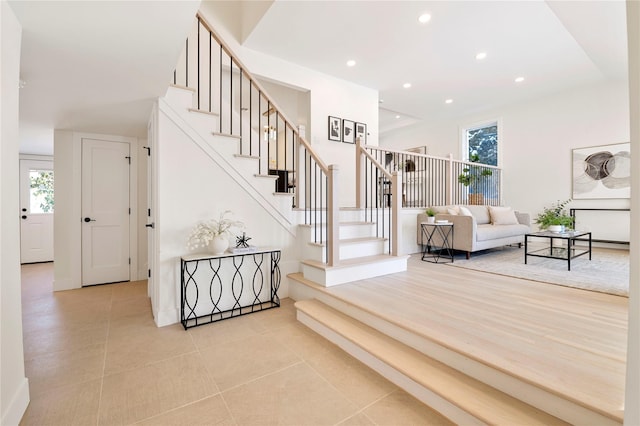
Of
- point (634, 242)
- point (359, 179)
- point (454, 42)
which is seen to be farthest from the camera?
point (359, 179)

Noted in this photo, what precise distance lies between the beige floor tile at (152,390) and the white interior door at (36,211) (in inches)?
247

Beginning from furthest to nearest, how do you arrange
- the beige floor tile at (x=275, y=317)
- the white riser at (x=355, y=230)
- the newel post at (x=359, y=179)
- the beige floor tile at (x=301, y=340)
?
the newel post at (x=359, y=179) → the white riser at (x=355, y=230) → the beige floor tile at (x=275, y=317) → the beige floor tile at (x=301, y=340)

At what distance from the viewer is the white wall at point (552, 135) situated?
5.56m

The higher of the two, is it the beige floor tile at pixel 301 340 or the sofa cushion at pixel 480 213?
the sofa cushion at pixel 480 213

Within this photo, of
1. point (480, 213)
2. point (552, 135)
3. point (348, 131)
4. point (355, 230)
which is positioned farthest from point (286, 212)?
point (552, 135)

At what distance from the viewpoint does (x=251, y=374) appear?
1.92 m

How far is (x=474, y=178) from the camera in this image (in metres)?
6.57

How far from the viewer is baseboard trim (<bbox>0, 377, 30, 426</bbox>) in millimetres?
1409

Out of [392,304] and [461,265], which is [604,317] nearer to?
[392,304]

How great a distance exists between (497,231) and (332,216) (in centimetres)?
338

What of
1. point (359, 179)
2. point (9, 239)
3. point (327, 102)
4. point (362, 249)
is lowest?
point (362, 249)

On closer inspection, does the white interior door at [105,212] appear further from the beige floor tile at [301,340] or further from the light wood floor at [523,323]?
the light wood floor at [523,323]

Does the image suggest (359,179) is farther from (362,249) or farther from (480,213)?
(480,213)

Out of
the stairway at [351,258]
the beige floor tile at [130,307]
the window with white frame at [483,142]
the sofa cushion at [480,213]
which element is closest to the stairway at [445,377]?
the stairway at [351,258]
